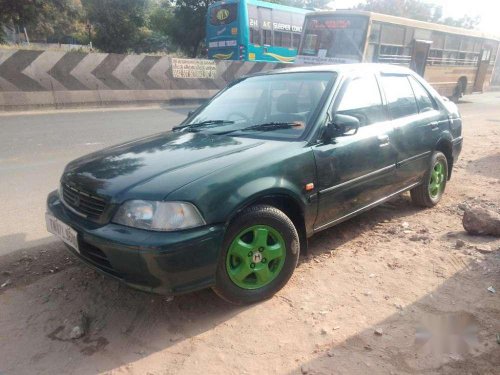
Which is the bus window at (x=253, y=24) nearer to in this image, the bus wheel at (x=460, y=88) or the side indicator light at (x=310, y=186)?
the bus wheel at (x=460, y=88)

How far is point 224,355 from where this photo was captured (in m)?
2.48

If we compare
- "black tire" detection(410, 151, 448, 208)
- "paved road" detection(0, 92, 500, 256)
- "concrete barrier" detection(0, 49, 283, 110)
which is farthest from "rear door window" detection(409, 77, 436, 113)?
"concrete barrier" detection(0, 49, 283, 110)

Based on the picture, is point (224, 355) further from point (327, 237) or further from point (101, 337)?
point (327, 237)

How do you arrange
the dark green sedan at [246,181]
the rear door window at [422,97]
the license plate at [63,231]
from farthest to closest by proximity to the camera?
the rear door window at [422,97] → the license plate at [63,231] → the dark green sedan at [246,181]

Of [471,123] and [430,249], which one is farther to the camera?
[471,123]

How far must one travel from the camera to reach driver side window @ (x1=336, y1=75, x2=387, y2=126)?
3.69m

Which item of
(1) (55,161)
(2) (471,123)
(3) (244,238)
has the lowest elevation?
(2) (471,123)

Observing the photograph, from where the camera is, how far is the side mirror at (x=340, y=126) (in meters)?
3.32

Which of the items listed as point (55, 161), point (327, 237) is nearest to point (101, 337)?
point (327, 237)

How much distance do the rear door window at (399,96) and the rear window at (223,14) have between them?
15.5 meters

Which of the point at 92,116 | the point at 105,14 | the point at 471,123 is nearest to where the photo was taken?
the point at 92,116

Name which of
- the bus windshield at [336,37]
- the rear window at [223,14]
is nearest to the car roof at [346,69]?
the bus windshield at [336,37]

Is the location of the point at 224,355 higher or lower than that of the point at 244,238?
lower

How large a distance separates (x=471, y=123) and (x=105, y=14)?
2676 cm
